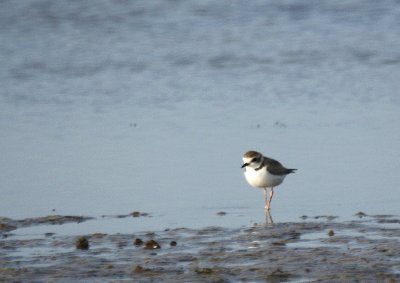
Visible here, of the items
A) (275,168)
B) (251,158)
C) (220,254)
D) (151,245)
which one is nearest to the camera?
(220,254)

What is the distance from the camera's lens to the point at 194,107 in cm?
1588

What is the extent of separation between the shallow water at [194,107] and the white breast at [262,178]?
24 centimetres

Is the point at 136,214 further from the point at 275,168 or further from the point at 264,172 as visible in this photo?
the point at 275,168

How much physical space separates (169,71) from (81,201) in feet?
21.6

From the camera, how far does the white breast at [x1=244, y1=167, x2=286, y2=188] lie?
1210 centimetres

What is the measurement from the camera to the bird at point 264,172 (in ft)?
39.8

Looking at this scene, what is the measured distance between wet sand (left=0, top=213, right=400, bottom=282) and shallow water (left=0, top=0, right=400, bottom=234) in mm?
581

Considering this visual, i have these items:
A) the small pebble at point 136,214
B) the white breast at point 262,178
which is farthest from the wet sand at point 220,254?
the white breast at point 262,178

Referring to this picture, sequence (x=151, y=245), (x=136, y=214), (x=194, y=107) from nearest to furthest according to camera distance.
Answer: (x=151, y=245) → (x=136, y=214) → (x=194, y=107)

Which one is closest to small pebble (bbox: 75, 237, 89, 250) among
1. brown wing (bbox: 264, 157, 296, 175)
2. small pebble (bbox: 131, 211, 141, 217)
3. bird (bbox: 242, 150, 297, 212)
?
small pebble (bbox: 131, 211, 141, 217)

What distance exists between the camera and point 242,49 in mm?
19703

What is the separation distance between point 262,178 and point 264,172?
76 mm

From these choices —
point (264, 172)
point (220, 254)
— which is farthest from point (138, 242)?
point (264, 172)

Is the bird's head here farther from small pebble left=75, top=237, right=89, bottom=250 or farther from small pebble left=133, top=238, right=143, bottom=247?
small pebble left=75, top=237, right=89, bottom=250
